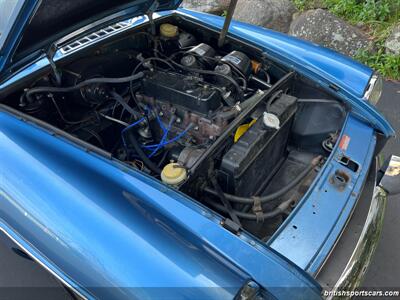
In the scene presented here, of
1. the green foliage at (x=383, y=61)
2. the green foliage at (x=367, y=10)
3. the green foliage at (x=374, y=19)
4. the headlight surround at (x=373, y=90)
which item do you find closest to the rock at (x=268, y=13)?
the green foliage at (x=374, y=19)

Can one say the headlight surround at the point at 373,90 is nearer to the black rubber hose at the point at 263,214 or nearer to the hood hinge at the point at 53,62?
the black rubber hose at the point at 263,214

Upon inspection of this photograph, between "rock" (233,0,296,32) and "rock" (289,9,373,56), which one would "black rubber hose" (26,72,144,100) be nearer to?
"rock" (289,9,373,56)

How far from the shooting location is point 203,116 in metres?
1.77

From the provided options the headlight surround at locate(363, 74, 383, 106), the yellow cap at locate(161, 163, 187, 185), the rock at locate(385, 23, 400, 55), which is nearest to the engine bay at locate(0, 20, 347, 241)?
the yellow cap at locate(161, 163, 187, 185)

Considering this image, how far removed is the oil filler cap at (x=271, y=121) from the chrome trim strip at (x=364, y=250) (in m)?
0.57

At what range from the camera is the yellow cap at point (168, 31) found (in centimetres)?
228

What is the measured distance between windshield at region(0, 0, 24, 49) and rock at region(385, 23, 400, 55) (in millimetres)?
3711

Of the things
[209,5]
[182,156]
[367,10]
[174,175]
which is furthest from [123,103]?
[367,10]

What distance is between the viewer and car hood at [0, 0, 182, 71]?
1491mm

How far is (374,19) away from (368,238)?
3.60 m

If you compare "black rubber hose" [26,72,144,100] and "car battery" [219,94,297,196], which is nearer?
"car battery" [219,94,297,196]

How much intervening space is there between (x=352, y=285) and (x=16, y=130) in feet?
5.33

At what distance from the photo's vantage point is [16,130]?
163 centimetres

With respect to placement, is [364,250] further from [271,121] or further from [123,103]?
[123,103]
